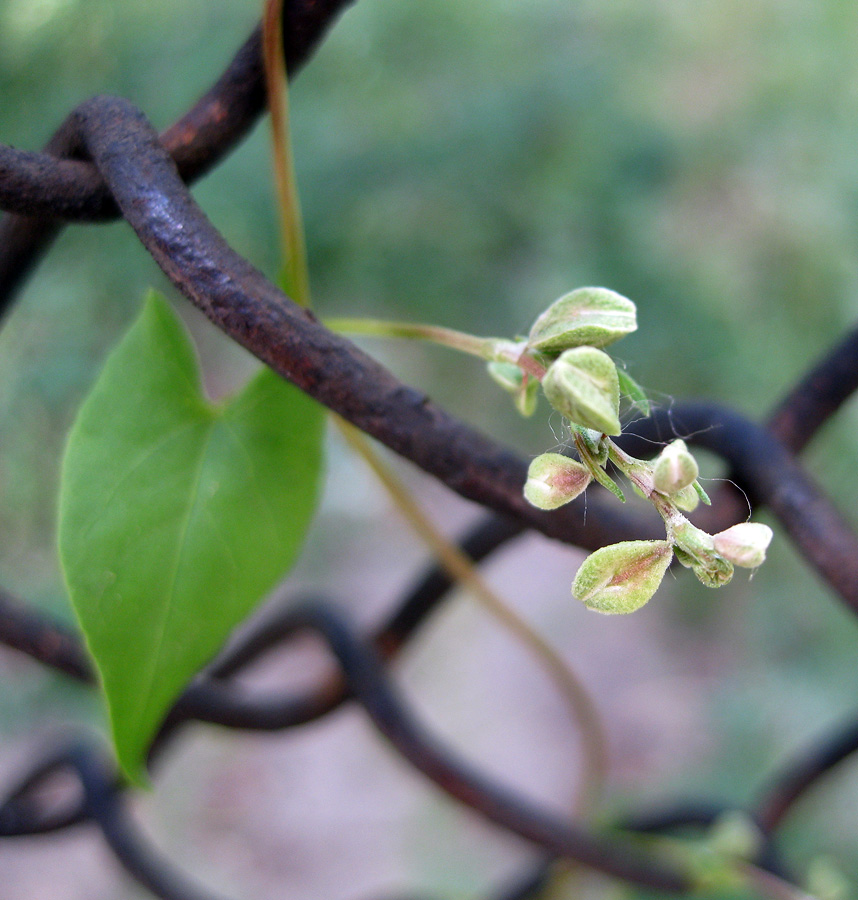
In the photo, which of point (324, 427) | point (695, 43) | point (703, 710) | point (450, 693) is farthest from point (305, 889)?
point (695, 43)

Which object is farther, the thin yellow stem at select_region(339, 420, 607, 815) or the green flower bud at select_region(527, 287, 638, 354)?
the thin yellow stem at select_region(339, 420, 607, 815)

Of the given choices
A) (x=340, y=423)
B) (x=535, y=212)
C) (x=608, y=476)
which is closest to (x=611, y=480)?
(x=608, y=476)

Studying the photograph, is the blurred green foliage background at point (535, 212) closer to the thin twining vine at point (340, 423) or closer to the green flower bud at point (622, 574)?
the thin twining vine at point (340, 423)

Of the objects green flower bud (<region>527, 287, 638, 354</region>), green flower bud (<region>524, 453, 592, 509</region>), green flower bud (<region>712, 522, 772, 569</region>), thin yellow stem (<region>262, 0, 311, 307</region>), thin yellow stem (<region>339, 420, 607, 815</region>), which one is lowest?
thin yellow stem (<region>339, 420, 607, 815</region>)

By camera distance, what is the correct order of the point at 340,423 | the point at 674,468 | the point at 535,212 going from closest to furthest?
A: 1. the point at 674,468
2. the point at 340,423
3. the point at 535,212

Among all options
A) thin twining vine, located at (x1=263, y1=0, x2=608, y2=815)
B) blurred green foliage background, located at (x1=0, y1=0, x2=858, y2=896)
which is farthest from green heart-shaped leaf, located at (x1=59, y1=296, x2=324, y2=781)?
blurred green foliage background, located at (x1=0, y1=0, x2=858, y2=896)

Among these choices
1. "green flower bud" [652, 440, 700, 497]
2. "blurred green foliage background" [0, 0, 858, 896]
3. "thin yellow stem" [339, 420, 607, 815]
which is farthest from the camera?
"blurred green foliage background" [0, 0, 858, 896]

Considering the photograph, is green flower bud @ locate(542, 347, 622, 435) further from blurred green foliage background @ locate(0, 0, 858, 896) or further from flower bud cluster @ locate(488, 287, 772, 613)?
blurred green foliage background @ locate(0, 0, 858, 896)

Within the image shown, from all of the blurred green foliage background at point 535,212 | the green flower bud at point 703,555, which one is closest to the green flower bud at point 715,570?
the green flower bud at point 703,555

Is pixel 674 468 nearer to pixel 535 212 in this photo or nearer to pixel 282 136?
pixel 282 136

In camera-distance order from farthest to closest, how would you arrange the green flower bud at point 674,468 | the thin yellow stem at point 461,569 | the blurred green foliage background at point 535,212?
the blurred green foliage background at point 535,212, the thin yellow stem at point 461,569, the green flower bud at point 674,468
